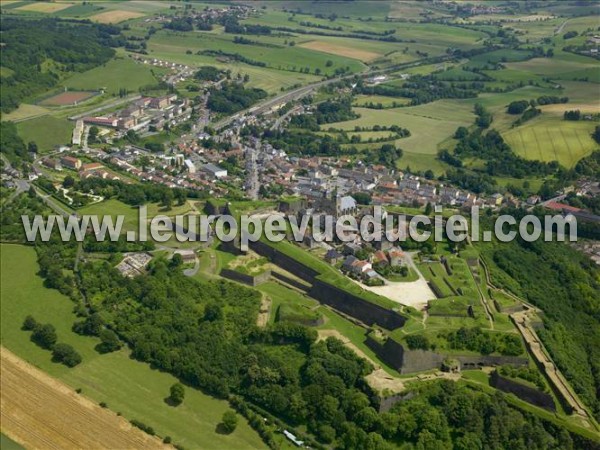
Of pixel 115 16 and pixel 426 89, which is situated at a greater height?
pixel 115 16

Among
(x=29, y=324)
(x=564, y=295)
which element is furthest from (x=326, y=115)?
(x=29, y=324)

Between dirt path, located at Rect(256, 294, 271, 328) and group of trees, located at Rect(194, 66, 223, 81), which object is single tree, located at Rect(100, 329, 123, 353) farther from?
group of trees, located at Rect(194, 66, 223, 81)

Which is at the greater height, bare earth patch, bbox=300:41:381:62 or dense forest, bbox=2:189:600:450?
bare earth patch, bbox=300:41:381:62

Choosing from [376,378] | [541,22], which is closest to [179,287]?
[376,378]

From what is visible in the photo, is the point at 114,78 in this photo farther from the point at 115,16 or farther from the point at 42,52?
the point at 115,16

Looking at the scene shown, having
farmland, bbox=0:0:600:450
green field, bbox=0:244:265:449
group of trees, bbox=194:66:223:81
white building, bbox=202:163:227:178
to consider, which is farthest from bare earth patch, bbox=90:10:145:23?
green field, bbox=0:244:265:449

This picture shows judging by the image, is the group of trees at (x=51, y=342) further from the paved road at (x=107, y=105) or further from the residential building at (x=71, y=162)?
the paved road at (x=107, y=105)

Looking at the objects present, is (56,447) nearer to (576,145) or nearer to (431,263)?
(431,263)
